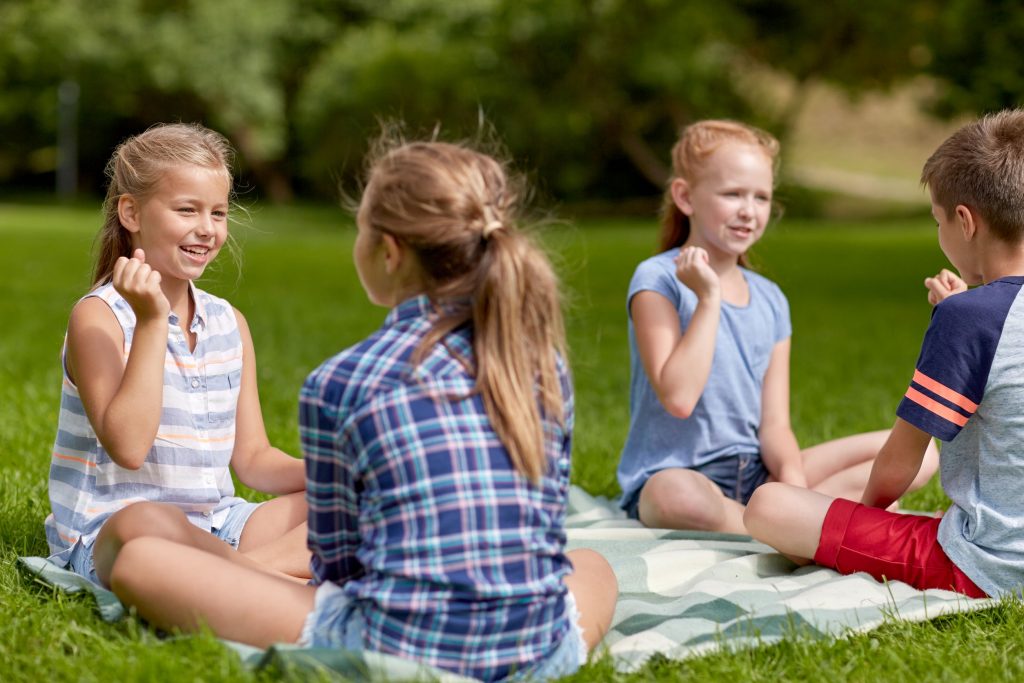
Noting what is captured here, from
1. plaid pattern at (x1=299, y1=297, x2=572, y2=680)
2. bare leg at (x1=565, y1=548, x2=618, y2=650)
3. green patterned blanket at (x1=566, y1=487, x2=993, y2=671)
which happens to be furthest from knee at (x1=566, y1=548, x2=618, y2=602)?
plaid pattern at (x1=299, y1=297, x2=572, y2=680)

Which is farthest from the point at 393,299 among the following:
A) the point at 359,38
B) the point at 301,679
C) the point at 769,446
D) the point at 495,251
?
the point at 359,38

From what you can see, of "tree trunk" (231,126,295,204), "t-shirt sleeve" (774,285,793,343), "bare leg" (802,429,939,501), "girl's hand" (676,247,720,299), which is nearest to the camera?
"girl's hand" (676,247,720,299)

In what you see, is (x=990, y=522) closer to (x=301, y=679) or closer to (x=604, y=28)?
(x=301, y=679)

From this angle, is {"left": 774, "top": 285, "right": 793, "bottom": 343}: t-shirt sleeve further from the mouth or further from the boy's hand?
the mouth

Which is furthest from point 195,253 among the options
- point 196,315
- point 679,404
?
point 679,404

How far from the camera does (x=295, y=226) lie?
25.2m

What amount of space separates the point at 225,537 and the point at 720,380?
61.9 inches

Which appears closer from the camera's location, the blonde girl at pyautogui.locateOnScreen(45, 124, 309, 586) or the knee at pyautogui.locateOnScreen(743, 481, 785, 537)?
the blonde girl at pyautogui.locateOnScreen(45, 124, 309, 586)

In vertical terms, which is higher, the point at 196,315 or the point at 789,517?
the point at 196,315

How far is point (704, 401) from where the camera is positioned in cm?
372

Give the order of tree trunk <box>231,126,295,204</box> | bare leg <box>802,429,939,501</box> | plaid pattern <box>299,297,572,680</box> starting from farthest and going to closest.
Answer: tree trunk <box>231,126,295,204</box>
bare leg <box>802,429,939,501</box>
plaid pattern <box>299,297,572,680</box>

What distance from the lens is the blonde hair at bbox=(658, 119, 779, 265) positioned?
3779mm

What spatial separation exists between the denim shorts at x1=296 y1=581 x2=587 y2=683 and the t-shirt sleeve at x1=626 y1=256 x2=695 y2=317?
1439mm

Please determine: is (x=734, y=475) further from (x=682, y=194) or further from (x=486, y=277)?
(x=486, y=277)
